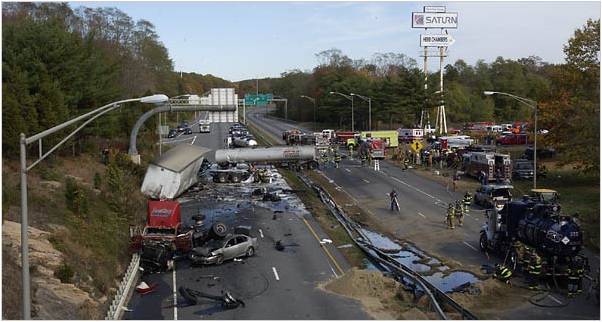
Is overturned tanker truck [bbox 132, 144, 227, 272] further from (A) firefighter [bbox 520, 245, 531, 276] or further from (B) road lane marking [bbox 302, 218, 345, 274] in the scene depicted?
(A) firefighter [bbox 520, 245, 531, 276]

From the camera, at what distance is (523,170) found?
5262 cm

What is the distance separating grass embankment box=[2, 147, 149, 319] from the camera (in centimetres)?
2400

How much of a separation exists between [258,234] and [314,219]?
5.57m

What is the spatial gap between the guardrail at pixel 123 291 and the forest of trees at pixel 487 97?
27.4m

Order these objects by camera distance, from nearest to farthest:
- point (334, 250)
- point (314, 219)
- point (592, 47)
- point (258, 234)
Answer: point (334, 250) → point (258, 234) → point (314, 219) → point (592, 47)

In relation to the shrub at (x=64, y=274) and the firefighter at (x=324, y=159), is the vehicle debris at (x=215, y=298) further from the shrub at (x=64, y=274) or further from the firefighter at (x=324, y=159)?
the firefighter at (x=324, y=159)

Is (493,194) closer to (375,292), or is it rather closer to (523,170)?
(523,170)

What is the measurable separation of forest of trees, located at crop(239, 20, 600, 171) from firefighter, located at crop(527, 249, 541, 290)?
1753cm

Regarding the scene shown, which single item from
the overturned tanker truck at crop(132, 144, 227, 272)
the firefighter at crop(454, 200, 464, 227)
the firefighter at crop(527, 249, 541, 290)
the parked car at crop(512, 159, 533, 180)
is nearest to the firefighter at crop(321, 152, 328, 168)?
the parked car at crop(512, 159, 533, 180)

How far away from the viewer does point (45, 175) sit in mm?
41281

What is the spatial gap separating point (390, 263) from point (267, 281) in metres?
4.99

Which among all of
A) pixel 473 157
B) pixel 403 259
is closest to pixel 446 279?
pixel 403 259

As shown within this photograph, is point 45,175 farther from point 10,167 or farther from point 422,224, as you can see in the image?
point 422,224

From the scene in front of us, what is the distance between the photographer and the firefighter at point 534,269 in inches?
909
